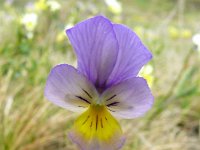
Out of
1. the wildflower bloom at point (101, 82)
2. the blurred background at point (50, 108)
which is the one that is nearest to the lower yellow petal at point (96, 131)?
the wildflower bloom at point (101, 82)

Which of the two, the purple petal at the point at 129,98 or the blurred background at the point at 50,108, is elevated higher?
the blurred background at the point at 50,108

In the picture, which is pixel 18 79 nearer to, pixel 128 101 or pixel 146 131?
pixel 146 131

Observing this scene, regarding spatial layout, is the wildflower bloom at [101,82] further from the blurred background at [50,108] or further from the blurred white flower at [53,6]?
the blurred white flower at [53,6]

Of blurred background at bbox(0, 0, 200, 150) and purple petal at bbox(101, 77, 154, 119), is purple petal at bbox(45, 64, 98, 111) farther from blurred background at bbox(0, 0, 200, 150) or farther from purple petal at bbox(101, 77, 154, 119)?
blurred background at bbox(0, 0, 200, 150)

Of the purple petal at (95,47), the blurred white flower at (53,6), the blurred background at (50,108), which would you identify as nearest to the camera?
the purple petal at (95,47)

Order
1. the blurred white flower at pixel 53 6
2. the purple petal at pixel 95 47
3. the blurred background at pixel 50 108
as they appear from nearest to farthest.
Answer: the purple petal at pixel 95 47, the blurred background at pixel 50 108, the blurred white flower at pixel 53 6

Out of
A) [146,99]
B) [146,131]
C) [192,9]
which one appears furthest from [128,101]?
[192,9]

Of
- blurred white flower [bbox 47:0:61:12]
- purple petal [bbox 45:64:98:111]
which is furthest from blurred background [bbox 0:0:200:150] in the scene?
purple petal [bbox 45:64:98:111]
